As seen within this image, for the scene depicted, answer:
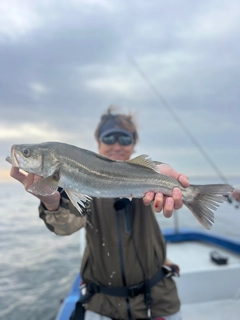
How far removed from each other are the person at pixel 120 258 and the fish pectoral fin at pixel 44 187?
1.38 ft

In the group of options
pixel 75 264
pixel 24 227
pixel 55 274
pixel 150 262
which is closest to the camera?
pixel 150 262

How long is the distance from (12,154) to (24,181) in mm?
294

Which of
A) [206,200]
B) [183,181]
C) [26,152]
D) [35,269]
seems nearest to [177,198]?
[183,181]

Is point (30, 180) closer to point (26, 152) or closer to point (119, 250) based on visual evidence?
point (26, 152)

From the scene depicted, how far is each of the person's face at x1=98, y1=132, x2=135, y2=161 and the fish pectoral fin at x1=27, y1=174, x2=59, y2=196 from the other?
155 cm

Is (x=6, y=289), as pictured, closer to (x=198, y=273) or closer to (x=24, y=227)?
(x=198, y=273)

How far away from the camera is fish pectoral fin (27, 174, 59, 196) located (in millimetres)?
2477

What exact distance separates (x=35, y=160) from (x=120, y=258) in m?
1.54

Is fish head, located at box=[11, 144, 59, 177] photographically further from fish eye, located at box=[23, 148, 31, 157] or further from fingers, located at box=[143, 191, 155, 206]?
fingers, located at box=[143, 191, 155, 206]

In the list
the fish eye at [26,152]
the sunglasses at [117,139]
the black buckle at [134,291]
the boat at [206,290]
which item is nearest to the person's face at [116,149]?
the sunglasses at [117,139]

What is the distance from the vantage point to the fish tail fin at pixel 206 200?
2824 millimetres

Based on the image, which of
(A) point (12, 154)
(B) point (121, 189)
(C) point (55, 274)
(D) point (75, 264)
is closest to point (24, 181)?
(A) point (12, 154)

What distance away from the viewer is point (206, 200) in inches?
114

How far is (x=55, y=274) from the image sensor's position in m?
11.2
